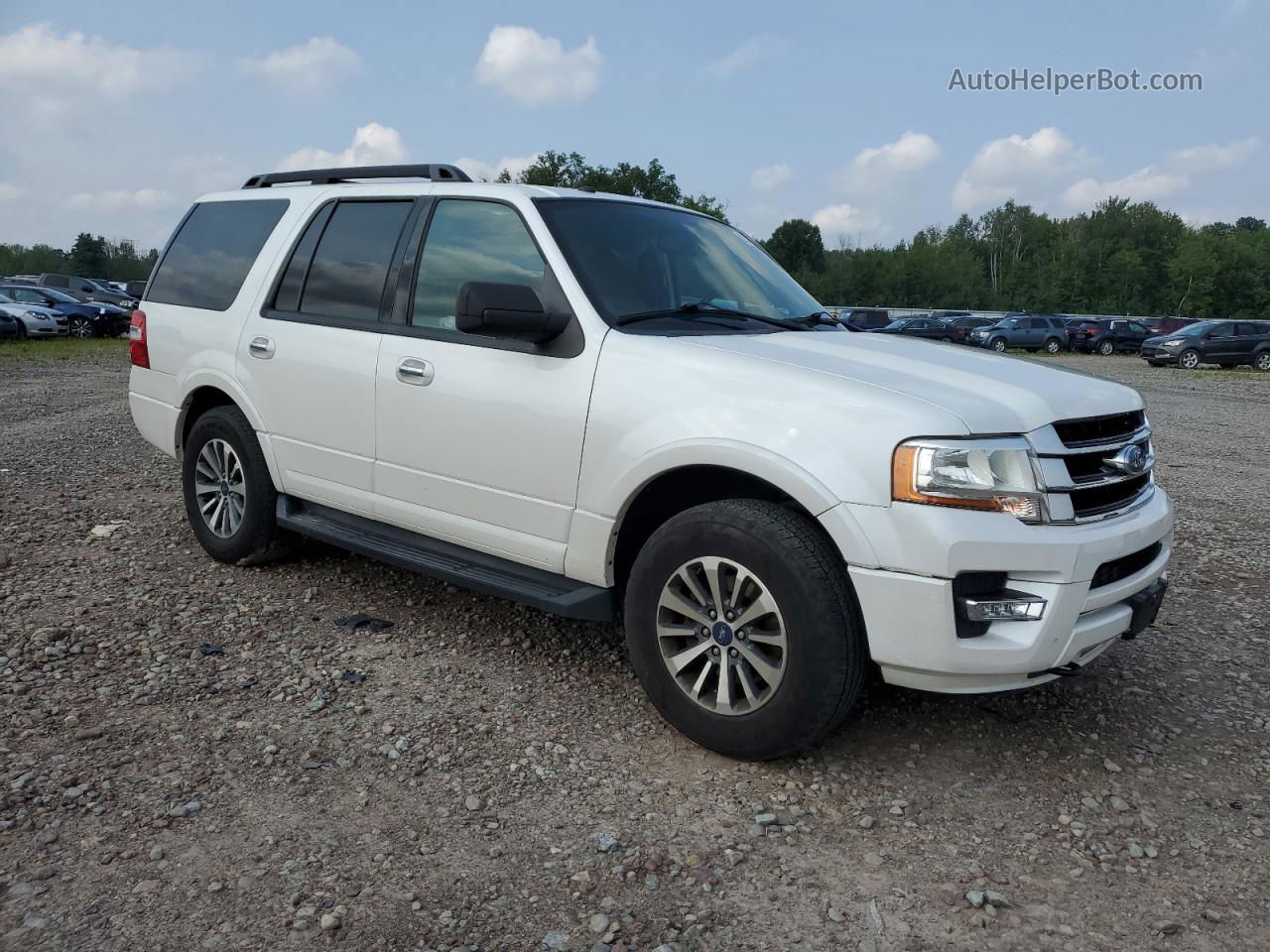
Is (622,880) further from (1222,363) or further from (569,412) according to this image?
(1222,363)

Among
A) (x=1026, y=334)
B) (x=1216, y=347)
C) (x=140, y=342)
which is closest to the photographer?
(x=140, y=342)

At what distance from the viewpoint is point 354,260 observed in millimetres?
4621

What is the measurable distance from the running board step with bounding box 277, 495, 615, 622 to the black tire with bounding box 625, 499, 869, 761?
0.36m

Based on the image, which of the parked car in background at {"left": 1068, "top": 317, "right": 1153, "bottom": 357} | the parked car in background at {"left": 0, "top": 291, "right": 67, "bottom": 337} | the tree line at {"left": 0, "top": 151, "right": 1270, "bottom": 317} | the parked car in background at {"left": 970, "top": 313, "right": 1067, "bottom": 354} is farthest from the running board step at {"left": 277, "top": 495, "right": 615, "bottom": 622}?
the tree line at {"left": 0, "top": 151, "right": 1270, "bottom": 317}

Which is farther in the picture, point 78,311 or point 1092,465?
point 78,311

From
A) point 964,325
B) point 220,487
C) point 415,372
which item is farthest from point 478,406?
point 964,325

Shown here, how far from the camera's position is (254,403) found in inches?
194

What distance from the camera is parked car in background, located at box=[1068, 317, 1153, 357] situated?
41000mm

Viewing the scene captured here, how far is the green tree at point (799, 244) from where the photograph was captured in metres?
97.0

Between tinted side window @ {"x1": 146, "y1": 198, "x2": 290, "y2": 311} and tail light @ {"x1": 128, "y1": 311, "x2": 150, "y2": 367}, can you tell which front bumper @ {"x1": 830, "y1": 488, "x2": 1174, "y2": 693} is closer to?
tinted side window @ {"x1": 146, "y1": 198, "x2": 290, "y2": 311}

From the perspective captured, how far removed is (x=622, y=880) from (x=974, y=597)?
4.27ft

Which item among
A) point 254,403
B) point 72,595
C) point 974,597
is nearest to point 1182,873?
point 974,597

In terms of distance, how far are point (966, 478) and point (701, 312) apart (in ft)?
4.66

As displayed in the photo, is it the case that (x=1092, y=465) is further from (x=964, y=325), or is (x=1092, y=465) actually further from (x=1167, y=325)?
(x=1167, y=325)
